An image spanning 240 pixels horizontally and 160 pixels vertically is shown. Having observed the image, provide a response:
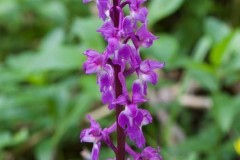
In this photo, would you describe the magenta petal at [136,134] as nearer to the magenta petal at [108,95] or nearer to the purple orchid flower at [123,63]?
the purple orchid flower at [123,63]

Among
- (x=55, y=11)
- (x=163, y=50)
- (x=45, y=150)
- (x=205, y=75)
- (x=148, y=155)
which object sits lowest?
(x=45, y=150)

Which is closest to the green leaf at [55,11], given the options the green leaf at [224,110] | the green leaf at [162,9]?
the green leaf at [162,9]

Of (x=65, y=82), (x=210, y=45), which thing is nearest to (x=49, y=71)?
(x=65, y=82)

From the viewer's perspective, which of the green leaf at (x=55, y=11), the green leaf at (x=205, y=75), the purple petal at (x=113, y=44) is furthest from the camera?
the green leaf at (x=55, y=11)

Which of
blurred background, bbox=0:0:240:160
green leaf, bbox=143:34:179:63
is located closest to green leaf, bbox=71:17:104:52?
blurred background, bbox=0:0:240:160

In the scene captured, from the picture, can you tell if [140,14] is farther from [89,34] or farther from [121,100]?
[89,34]

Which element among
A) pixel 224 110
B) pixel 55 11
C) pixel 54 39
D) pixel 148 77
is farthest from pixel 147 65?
pixel 55 11

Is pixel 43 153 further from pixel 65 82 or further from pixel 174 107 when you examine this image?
pixel 174 107
